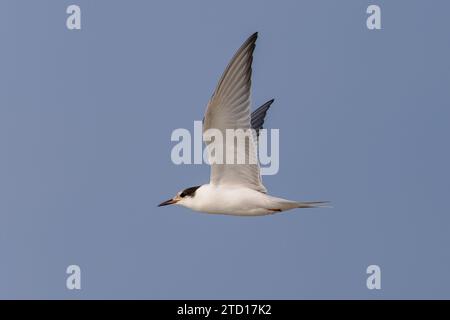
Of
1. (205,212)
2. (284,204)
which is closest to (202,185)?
(205,212)

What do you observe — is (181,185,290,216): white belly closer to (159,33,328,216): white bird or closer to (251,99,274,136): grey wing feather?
(159,33,328,216): white bird

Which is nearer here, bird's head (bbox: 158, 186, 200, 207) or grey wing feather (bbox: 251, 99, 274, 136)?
bird's head (bbox: 158, 186, 200, 207)

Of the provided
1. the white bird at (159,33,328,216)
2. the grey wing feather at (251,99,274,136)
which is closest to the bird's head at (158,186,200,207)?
the white bird at (159,33,328,216)

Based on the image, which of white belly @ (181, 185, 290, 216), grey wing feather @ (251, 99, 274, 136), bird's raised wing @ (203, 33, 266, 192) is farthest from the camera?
grey wing feather @ (251, 99, 274, 136)

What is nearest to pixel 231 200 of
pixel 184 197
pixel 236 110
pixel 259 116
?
pixel 184 197

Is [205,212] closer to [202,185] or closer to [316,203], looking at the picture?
[202,185]

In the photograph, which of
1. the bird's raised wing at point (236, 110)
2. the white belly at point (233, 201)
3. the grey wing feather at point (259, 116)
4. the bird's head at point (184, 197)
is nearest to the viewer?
the bird's raised wing at point (236, 110)

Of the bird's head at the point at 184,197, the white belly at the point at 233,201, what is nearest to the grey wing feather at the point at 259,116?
the bird's head at the point at 184,197

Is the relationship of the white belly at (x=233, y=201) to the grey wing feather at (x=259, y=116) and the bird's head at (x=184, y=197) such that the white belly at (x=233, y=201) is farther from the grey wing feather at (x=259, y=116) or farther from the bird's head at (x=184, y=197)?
the grey wing feather at (x=259, y=116)
